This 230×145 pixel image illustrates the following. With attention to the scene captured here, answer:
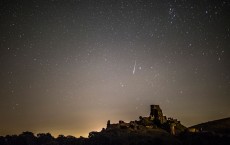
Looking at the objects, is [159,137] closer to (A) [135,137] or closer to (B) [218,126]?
(A) [135,137]

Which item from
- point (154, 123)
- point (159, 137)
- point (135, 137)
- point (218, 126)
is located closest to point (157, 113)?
point (154, 123)

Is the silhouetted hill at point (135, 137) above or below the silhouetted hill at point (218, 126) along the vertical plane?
below

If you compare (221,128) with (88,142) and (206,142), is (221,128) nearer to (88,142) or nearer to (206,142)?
(206,142)

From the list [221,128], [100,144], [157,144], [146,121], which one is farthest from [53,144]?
[221,128]

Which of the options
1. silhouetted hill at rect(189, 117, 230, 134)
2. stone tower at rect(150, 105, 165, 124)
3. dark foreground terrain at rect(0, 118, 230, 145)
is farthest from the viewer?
stone tower at rect(150, 105, 165, 124)

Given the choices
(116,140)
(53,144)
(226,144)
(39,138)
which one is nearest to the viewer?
(226,144)

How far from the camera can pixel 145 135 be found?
101188 mm

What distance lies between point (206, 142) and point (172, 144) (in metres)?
11.3

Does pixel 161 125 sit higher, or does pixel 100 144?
pixel 161 125

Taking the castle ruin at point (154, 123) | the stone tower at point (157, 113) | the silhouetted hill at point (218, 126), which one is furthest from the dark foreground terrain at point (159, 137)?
the stone tower at point (157, 113)

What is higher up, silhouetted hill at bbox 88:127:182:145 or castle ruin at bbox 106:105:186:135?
castle ruin at bbox 106:105:186:135

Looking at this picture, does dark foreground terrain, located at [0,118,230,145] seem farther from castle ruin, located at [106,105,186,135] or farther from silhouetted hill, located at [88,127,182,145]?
castle ruin, located at [106,105,186,135]

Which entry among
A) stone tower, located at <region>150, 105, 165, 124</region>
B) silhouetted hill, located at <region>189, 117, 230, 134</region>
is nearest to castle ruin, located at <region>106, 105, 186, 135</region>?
stone tower, located at <region>150, 105, 165, 124</region>

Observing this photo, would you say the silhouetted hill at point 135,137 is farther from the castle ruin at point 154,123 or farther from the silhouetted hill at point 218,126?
the silhouetted hill at point 218,126
